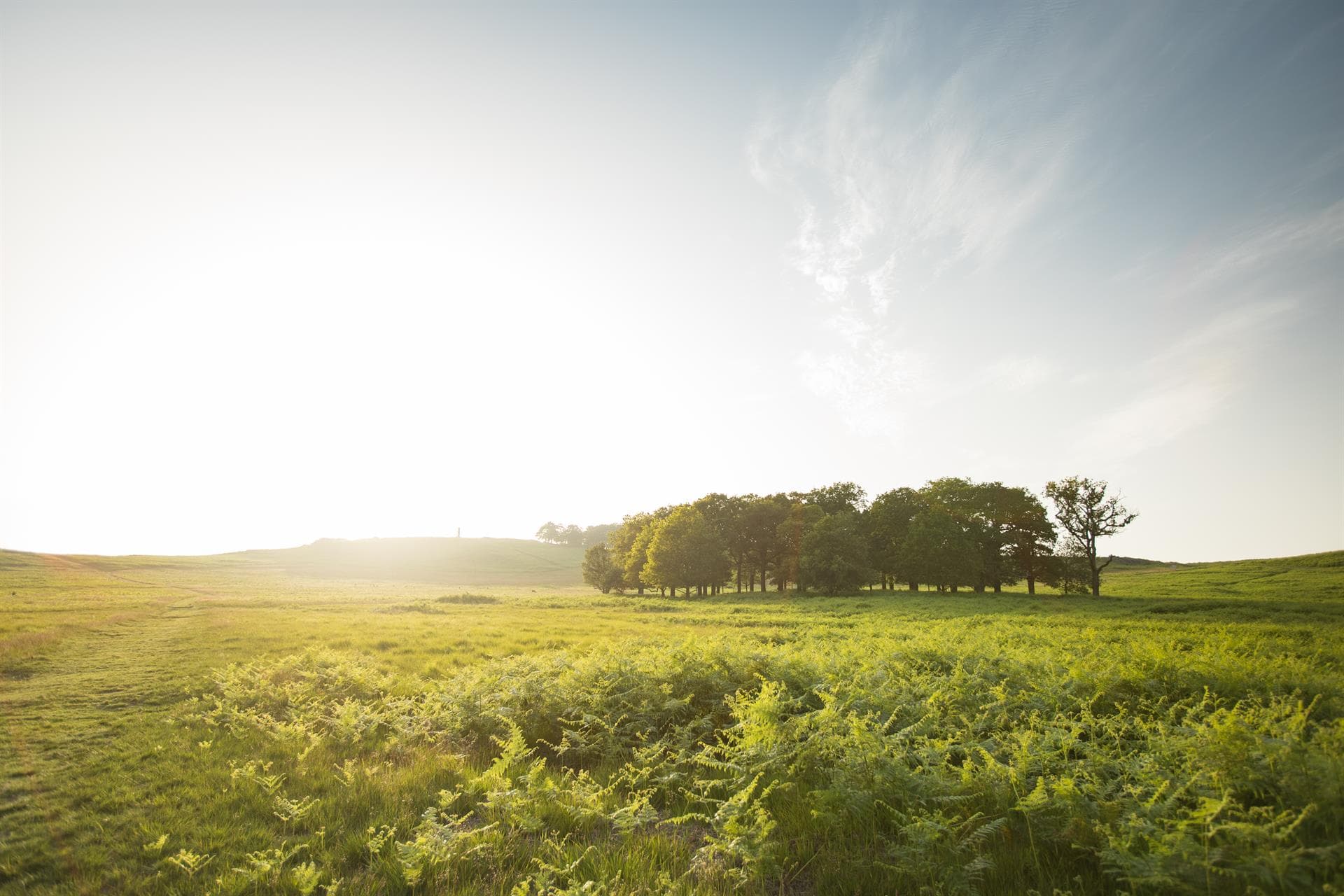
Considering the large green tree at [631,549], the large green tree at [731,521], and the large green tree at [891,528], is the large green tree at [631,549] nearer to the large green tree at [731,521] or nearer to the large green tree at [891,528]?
the large green tree at [731,521]

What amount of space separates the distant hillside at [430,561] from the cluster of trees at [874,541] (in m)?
38.4

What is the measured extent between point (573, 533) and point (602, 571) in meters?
107

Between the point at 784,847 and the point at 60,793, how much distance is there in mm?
9956

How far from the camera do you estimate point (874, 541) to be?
6650 centimetres

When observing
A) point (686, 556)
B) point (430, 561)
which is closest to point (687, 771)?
point (686, 556)

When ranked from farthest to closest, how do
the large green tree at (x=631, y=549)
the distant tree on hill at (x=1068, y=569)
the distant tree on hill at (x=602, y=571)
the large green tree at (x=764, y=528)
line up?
the distant tree on hill at (x=602, y=571), the large green tree at (x=631, y=549), the large green tree at (x=764, y=528), the distant tree on hill at (x=1068, y=569)

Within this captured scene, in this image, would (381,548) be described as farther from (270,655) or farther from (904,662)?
(904,662)

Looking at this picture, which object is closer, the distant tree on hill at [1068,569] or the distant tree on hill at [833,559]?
the distant tree on hill at [1068,569]

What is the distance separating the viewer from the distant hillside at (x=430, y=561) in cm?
10500

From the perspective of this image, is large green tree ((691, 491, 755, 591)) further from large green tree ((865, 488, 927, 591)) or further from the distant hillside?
the distant hillside

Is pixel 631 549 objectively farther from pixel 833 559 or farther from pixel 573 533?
pixel 573 533

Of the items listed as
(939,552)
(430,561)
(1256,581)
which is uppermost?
(939,552)

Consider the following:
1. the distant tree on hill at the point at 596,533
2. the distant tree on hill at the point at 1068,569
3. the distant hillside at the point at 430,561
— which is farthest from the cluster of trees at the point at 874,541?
the distant tree on hill at the point at 596,533

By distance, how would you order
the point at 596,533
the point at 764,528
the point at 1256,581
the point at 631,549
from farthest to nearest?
1. the point at 596,533
2. the point at 631,549
3. the point at 764,528
4. the point at 1256,581
